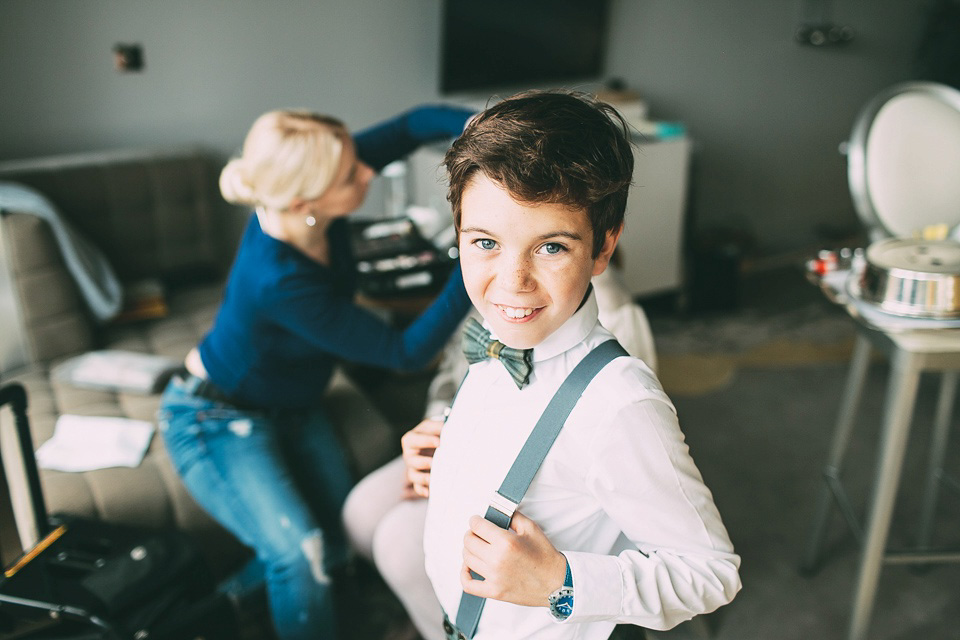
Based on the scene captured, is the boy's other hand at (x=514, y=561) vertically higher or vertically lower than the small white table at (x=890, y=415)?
higher

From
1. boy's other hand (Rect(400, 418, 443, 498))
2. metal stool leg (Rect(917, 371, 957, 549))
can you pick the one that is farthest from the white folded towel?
metal stool leg (Rect(917, 371, 957, 549))

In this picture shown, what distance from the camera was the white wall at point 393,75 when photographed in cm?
266

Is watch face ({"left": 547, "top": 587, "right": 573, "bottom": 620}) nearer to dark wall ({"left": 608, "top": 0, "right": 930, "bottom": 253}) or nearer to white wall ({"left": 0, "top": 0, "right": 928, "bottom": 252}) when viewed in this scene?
white wall ({"left": 0, "top": 0, "right": 928, "bottom": 252})

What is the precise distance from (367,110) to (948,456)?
2.63m

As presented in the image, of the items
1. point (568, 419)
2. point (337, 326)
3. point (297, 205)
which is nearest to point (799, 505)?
point (337, 326)

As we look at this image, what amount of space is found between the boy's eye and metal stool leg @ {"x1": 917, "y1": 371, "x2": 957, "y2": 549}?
1.48m

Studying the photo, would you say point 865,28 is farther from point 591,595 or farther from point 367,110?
point 591,595

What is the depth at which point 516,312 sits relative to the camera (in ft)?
2.30

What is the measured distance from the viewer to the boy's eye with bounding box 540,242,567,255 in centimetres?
68

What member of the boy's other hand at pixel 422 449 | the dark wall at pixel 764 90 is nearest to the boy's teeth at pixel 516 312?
the boy's other hand at pixel 422 449

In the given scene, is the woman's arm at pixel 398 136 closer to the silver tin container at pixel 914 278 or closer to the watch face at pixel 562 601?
the silver tin container at pixel 914 278

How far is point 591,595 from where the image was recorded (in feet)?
2.31

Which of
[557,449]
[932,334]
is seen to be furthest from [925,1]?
[557,449]

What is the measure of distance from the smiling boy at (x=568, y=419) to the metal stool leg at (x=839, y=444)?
1192 mm
